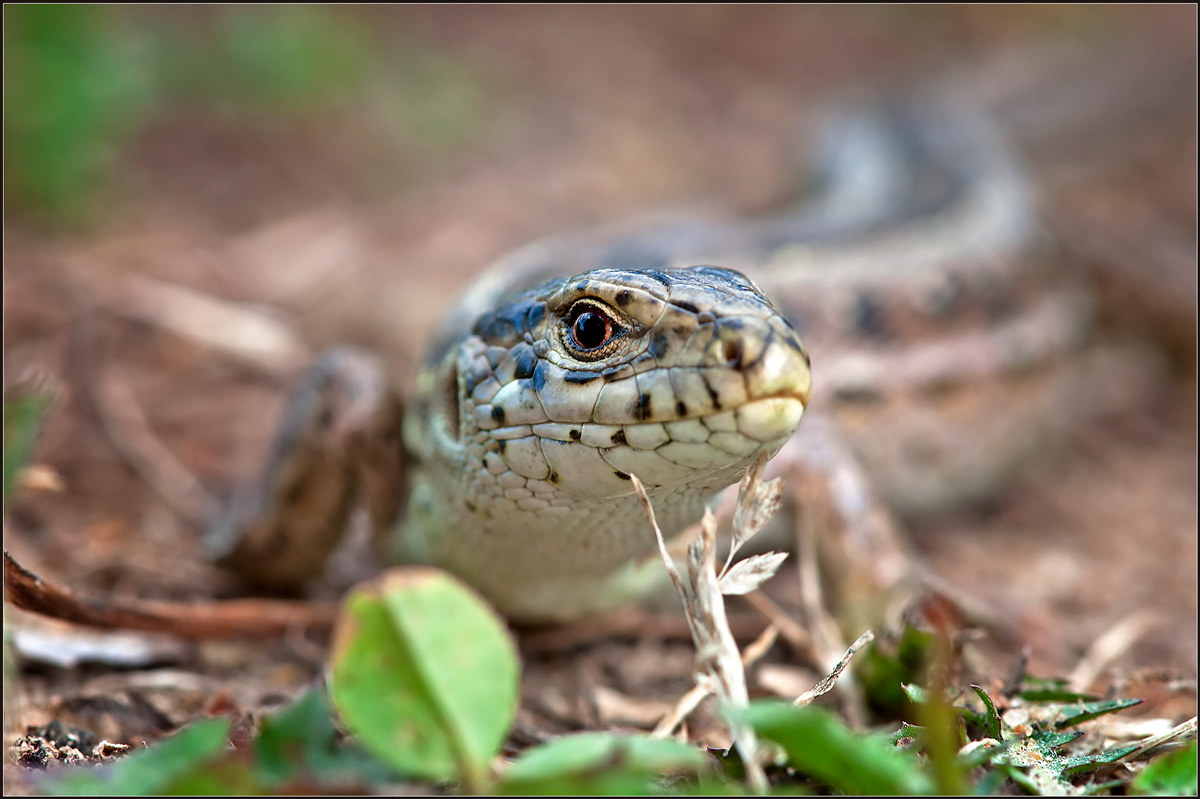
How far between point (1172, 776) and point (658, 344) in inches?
47.4

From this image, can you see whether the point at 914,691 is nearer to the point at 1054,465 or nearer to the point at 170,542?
the point at 170,542

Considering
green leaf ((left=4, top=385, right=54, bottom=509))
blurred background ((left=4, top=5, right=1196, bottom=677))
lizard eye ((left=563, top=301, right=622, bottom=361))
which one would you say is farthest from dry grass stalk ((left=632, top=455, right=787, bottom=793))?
blurred background ((left=4, top=5, right=1196, bottom=677))

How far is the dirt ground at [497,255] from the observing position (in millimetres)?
3236

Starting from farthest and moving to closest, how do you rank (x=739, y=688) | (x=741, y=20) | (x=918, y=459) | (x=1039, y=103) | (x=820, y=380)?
(x=741, y=20)
(x=1039, y=103)
(x=918, y=459)
(x=820, y=380)
(x=739, y=688)

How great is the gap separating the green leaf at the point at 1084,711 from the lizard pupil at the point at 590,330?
126cm

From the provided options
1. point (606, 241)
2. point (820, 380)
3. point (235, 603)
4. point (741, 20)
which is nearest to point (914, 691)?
point (235, 603)

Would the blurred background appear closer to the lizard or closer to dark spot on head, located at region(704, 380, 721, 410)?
the lizard

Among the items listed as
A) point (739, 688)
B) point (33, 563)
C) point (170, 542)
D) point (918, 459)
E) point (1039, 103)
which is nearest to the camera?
point (739, 688)

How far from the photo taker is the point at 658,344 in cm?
213

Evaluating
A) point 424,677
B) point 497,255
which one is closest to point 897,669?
point 424,677

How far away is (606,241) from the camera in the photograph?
4613 millimetres

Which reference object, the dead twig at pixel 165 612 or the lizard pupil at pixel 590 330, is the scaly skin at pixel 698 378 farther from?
the dead twig at pixel 165 612

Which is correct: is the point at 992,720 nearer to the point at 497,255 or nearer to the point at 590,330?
the point at 590,330

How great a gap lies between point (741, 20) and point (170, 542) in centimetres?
1037
